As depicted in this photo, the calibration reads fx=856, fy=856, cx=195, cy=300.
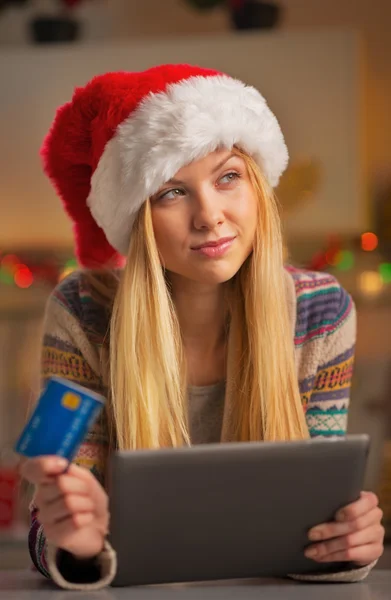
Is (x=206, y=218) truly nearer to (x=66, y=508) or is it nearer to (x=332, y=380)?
(x=332, y=380)

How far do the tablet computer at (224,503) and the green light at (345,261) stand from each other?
7.01 feet

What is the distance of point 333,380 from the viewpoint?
145cm

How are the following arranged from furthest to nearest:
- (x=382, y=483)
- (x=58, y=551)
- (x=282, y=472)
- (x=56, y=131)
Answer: (x=382, y=483), (x=56, y=131), (x=58, y=551), (x=282, y=472)

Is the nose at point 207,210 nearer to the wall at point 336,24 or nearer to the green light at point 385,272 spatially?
the green light at point 385,272

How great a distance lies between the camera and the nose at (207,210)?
1.29m

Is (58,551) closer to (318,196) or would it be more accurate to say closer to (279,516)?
(279,516)

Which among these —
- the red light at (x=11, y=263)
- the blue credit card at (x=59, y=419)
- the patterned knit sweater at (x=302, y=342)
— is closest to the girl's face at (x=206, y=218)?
the patterned knit sweater at (x=302, y=342)

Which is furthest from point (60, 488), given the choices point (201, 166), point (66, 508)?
point (201, 166)

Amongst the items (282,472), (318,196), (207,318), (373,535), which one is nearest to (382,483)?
(318,196)

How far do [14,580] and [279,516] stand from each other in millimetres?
396

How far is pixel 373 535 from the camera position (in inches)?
44.0

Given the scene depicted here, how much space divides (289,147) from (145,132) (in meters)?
1.68

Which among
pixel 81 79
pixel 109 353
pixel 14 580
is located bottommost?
pixel 14 580

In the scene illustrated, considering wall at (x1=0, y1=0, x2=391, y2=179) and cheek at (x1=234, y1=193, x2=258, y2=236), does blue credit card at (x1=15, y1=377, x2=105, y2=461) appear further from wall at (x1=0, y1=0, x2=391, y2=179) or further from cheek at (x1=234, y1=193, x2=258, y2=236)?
wall at (x1=0, y1=0, x2=391, y2=179)
